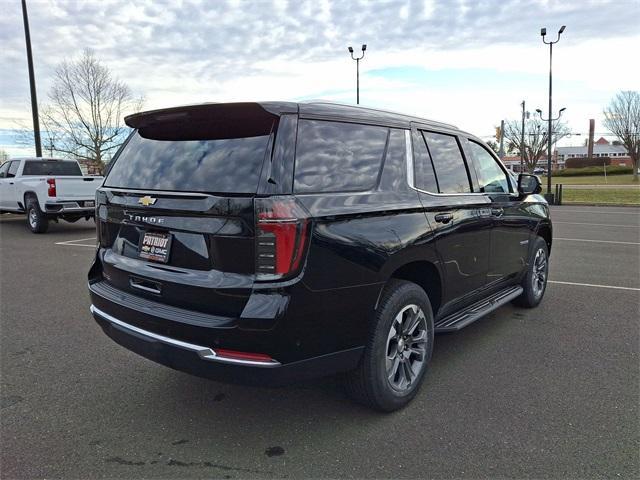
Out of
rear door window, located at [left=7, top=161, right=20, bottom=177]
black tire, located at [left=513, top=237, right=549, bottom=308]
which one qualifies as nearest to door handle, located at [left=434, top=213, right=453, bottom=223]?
black tire, located at [left=513, top=237, right=549, bottom=308]

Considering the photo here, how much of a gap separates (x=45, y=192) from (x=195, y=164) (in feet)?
35.3

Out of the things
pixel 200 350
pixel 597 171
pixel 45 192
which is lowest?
pixel 200 350

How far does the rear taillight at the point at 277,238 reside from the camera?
2.50 metres

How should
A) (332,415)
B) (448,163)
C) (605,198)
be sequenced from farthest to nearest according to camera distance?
(605,198) → (448,163) → (332,415)

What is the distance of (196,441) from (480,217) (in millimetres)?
2717

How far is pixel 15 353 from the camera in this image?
4207 millimetres

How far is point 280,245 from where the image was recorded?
8.23 ft

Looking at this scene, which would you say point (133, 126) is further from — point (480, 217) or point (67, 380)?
point (480, 217)

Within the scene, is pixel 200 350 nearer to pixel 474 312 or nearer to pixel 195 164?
pixel 195 164

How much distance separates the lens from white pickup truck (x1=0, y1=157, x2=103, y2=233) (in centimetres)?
1188

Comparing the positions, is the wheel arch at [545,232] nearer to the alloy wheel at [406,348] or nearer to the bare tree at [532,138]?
the alloy wheel at [406,348]

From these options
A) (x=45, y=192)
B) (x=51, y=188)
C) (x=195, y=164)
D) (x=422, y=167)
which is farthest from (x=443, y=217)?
(x=45, y=192)

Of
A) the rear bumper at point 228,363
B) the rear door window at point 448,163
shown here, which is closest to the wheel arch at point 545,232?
the rear door window at point 448,163

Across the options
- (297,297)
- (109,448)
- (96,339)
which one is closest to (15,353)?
(96,339)
